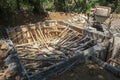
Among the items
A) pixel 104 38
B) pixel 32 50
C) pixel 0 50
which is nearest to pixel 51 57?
pixel 32 50

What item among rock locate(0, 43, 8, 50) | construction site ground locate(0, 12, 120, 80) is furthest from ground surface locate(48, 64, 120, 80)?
rock locate(0, 43, 8, 50)

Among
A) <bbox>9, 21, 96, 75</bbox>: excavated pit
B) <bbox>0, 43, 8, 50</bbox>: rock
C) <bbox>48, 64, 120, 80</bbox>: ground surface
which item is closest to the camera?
<bbox>48, 64, 120, 80</bbox>: ground surface

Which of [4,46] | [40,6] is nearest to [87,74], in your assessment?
[4,46]

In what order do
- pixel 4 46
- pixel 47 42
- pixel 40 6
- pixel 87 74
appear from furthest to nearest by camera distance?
1. pixel 40 6
2. pixel 47 42
3. pixel 4 46
4. pixel 87 74

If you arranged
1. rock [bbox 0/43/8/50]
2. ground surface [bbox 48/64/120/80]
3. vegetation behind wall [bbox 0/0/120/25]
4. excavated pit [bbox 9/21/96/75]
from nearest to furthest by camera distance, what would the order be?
ground surface [bbox 48/64/120/80] → rock [bbox 0/43/8/50] → excavated pit [bbox 9/21/96/75] → vegetation behind wall [bbox 0/0/120/25]

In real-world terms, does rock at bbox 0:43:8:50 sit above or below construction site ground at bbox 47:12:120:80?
above

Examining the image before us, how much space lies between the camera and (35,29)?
10383 mm

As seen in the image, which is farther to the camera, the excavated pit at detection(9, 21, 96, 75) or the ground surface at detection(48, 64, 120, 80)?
the excavated pit at detection(9, 21, 96, 75)

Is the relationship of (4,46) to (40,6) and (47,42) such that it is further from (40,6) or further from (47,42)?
(40,6)

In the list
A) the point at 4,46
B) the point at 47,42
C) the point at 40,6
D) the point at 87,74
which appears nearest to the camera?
the point at 87,74

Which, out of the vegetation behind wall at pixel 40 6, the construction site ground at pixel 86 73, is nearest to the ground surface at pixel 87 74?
the construction site ground at pixel 86 73

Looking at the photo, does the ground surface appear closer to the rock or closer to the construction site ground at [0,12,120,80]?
the construction site ground at [0,12,120,80]

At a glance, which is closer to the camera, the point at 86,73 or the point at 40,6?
the point at 86,73

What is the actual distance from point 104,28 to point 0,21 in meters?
5.67
